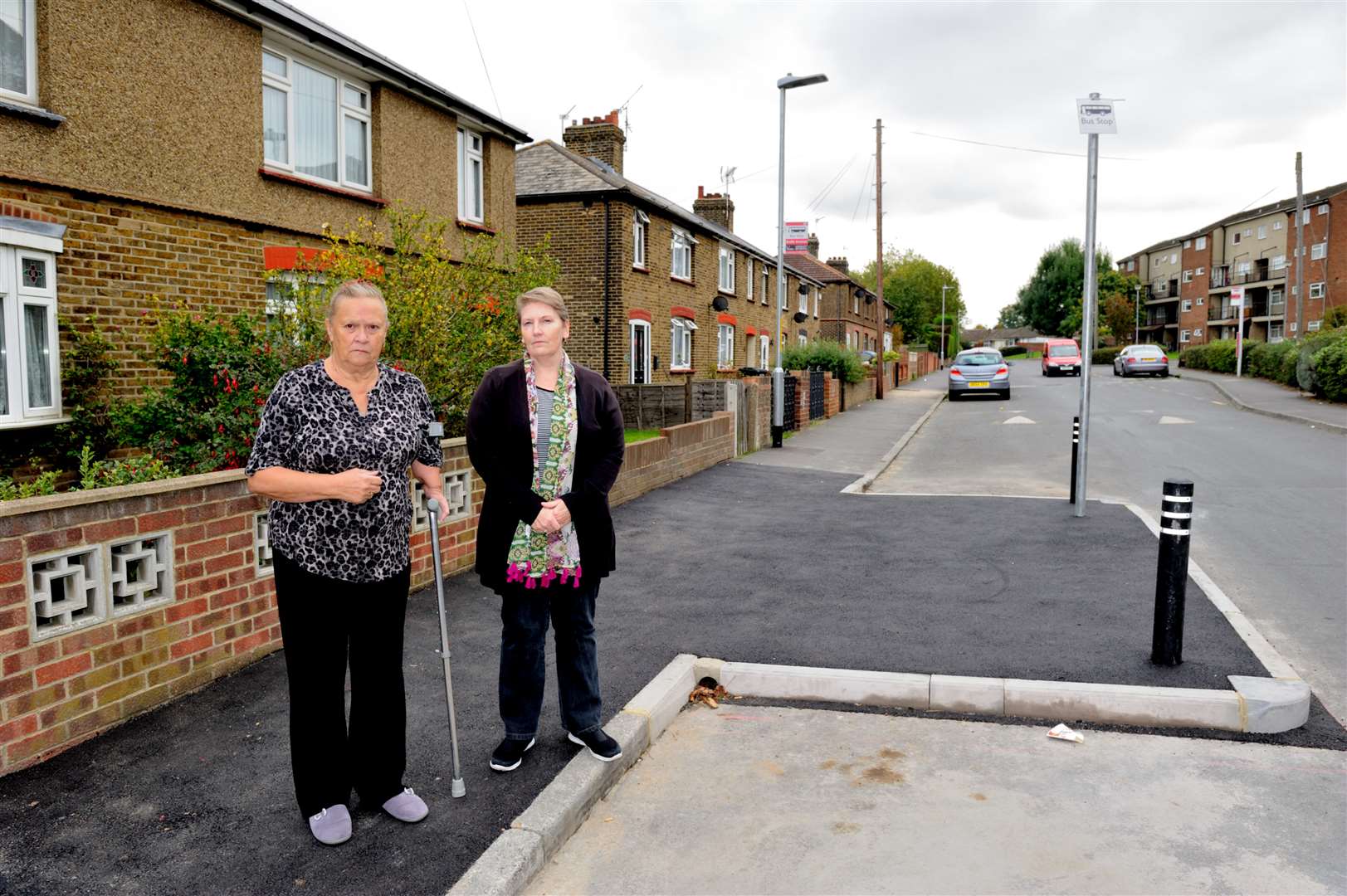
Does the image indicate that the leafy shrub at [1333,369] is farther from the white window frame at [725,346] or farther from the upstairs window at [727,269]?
the upstairs window at [727,269]

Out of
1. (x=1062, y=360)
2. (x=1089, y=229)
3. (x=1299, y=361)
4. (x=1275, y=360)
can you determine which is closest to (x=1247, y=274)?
(x=1062, y=360)

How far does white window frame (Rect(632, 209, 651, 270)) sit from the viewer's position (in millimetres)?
21469

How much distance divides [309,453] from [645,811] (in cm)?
186

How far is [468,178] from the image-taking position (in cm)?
Result: 1602

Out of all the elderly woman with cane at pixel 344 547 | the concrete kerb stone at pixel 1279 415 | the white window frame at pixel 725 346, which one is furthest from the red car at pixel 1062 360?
the elderly woman with cane at pixel 344 547

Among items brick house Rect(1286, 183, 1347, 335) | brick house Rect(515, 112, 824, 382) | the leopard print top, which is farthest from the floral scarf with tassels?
brick house Rect(1286, 183, 1347, 335)

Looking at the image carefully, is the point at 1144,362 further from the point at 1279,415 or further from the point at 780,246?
the point at 780,246

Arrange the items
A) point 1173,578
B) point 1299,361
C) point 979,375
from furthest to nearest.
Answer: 1. point 979,375
2. point 1299,361
3. point 1173,578

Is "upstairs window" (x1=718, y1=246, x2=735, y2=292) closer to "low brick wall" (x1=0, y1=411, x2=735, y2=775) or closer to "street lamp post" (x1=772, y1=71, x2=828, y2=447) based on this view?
"street lamp post" (x1=772, y1=71, x2=828, y2=447)

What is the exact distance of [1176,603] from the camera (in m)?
5.01

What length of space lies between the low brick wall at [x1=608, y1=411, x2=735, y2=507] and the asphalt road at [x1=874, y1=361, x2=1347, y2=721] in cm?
261

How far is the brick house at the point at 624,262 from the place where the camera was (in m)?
20.8

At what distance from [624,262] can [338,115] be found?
29.6 feet

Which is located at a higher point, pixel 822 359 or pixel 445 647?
pixel 822 359
